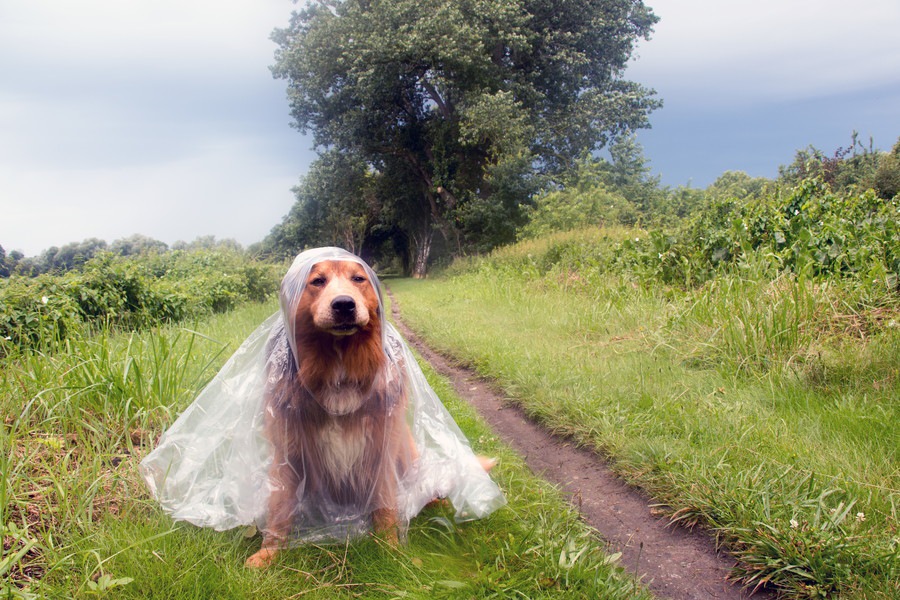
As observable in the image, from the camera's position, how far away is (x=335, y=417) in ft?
7.57

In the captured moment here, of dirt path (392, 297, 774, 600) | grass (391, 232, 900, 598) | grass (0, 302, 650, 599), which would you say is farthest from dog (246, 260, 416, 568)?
grass (391, 232, 900, 598)

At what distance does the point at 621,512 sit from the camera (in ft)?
8.54

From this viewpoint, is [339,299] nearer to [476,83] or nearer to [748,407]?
[748,407]

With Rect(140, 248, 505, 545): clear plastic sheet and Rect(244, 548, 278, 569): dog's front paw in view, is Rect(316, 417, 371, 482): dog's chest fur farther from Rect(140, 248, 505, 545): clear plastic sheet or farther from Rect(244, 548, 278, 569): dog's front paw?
Rect(244, 548, 278, 569): dog's front paw

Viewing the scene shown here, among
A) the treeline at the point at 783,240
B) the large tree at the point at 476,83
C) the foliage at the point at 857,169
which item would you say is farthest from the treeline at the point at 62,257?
the foliage at the point at 857,169

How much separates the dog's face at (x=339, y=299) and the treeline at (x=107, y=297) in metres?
2.38

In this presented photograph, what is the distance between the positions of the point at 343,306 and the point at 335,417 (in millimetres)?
535

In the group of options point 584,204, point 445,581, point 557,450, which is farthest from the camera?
point 584,204

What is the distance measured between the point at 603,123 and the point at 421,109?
8033 mm

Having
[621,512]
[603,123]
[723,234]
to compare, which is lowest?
[621,512]

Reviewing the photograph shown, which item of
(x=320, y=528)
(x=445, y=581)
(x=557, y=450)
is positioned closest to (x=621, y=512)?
(x=557, y=450)

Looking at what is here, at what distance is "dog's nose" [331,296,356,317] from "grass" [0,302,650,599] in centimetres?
103

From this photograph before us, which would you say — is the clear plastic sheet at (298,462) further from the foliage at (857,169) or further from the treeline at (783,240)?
the foliage at (857,169)

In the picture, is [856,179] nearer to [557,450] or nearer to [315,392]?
[557,450]
